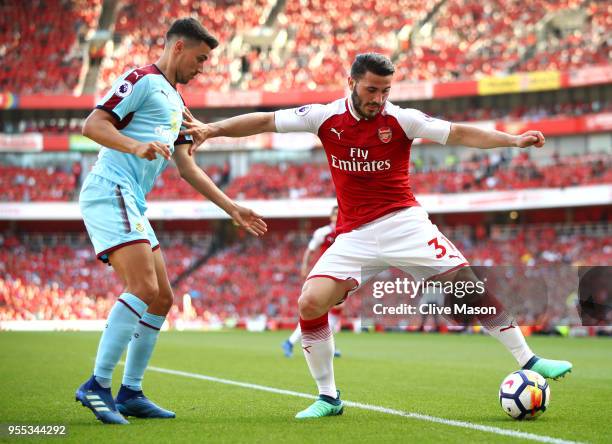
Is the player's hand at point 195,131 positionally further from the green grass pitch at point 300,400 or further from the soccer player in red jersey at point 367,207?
the green grass pitch at point 300,400

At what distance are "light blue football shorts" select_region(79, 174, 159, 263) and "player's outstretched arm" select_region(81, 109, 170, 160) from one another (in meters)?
0.39

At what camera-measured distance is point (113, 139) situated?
5703 mm

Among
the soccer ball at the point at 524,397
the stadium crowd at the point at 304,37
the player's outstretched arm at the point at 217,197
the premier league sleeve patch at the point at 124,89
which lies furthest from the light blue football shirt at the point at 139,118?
the stadium crowd at the point at 304,37

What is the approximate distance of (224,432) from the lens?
5.50 m

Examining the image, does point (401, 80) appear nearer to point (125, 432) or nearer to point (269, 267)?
point (269, 267)

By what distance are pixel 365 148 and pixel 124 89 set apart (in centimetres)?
187

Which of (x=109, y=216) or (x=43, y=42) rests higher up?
(x=43, y=42)

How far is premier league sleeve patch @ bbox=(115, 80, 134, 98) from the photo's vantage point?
234 inches

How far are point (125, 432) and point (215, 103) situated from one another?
41424mm

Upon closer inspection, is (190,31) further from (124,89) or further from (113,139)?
(113,139)

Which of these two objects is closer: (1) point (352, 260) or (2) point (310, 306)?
(2) point (310, 306)

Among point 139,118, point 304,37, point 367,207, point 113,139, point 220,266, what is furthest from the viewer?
point 304,37

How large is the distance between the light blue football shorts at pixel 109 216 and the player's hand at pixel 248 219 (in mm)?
678

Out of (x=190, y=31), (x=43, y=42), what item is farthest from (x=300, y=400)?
(x=43, y=42)
